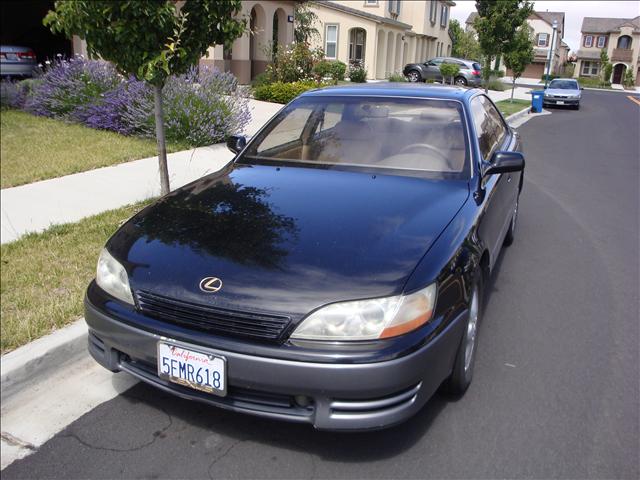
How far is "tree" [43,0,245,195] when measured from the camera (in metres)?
4.99

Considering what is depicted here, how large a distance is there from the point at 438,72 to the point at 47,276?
110ft

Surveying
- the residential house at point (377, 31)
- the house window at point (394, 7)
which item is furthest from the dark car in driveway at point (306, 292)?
the house window at point (394, 7)

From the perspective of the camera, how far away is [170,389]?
110 inches

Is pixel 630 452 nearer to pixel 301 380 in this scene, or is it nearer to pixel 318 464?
pixel 318 464

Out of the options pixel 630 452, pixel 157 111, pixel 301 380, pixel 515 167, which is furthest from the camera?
pixel 157 111

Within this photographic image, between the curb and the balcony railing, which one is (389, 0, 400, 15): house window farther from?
the balcony railing

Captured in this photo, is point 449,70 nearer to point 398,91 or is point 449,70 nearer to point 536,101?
point 536,101

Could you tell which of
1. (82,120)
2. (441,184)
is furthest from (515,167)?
(82,120)

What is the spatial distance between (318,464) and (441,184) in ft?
6.10

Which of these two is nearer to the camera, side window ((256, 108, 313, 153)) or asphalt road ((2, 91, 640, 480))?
asphalt road ((2, 91, 640, 480))

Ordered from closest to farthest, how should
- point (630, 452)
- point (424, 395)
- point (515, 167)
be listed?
point (424, 395), point (630, 452), point (515, 167)

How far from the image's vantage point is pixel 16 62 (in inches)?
536

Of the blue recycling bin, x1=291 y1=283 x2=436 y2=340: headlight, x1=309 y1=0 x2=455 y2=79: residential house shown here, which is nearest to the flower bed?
x1=291 y1=283 x2=436 y2=340: headlight

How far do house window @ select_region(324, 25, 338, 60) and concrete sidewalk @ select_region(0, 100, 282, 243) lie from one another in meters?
29.0
